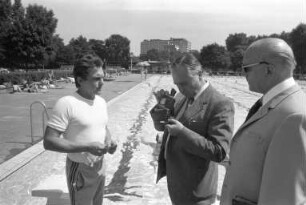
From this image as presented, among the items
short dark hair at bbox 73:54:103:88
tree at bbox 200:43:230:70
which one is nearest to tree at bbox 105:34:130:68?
tree at bbox 200:43:230:70

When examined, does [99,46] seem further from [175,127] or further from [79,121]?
[175,127]

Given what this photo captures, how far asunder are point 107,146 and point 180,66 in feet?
3.01

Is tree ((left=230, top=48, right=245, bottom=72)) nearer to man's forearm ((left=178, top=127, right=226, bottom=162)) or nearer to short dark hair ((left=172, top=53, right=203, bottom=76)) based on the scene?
short dark hair ((left=172, top=53, right=203, bottom=76))

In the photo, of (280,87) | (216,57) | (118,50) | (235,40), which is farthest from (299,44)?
(280,87)

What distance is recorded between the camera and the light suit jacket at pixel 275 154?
1835 mm

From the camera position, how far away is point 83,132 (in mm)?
3047

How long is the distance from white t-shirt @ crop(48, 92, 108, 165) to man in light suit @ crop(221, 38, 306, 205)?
1.28 meters

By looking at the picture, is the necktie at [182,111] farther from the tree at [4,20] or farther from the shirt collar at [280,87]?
the tree at [4,20]

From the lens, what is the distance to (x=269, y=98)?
6.81 feet

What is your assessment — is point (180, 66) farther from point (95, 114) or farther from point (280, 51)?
point (280, 51)

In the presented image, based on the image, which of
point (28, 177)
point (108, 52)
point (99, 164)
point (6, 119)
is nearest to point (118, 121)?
point (6, 119)

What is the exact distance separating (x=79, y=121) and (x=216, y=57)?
124 m

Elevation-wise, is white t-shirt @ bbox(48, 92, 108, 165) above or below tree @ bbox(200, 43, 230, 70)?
below

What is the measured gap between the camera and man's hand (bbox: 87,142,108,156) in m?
2.96
